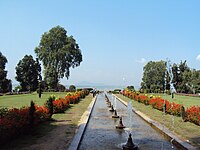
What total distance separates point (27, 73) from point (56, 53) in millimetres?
8302

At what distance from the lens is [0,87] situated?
162 feet

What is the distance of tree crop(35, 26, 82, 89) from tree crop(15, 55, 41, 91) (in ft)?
8.85

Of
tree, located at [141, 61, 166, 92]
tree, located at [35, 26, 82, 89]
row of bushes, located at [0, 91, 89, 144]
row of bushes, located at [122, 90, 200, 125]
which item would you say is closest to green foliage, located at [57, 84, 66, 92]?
tree, located at [35, 26, 82, 89]

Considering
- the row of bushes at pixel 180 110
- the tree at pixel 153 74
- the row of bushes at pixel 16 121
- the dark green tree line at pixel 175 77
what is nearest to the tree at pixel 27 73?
the dark green tree line at pixel 175 77

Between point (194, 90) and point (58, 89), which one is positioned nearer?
point (194, 90)

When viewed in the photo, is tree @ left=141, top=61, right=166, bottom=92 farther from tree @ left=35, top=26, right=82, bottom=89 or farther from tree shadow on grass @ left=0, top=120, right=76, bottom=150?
tree shadow on grass @ left=0, top=120, right=76, bottom=150

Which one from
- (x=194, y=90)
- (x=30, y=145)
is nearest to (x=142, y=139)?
(x=30, y=145)

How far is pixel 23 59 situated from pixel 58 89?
33.5 ft

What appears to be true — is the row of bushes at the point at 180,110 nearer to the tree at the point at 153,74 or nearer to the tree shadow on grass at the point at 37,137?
the tree shadow on grass at the point at 37,137

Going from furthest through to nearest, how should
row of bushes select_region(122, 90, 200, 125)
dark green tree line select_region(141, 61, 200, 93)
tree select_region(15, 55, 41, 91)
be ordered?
tree select_region(15, 55, 41, 91), dark green tree line select_region(141, 61, 200, 93), row of bushes select_region(122, 90, 200, 125)

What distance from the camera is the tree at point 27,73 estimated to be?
5459 centimetres

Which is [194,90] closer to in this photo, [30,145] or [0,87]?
[0,87]

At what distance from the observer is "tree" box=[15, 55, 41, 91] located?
2149 inches

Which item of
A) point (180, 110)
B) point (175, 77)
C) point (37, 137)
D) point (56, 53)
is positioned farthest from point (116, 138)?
point (175, 77)
